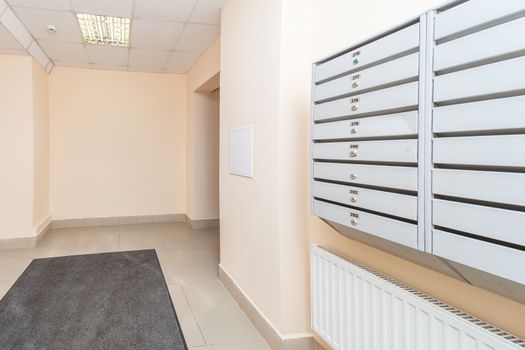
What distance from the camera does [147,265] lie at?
4.66 meters

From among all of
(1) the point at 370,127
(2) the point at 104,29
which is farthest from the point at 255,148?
(2) the point at 104,29

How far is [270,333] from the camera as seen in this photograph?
2.69 meters

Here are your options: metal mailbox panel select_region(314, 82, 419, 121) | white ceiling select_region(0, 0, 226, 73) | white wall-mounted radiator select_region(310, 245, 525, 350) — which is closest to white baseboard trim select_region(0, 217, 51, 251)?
white ceiling select_region(0, 0, 226, 73)

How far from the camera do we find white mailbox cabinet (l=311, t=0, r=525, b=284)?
3.42ft

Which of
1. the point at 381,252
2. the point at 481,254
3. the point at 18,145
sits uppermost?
the point at 18,145

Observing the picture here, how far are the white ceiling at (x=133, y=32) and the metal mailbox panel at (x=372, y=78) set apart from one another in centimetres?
243

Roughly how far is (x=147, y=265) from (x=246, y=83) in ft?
8.73

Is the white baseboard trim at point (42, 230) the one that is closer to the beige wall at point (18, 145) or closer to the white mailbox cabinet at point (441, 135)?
the beige wall at point (18, 145)

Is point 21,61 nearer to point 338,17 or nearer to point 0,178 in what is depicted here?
point 0,178

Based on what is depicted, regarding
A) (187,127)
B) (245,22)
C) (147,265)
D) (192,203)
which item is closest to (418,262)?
(245,22)

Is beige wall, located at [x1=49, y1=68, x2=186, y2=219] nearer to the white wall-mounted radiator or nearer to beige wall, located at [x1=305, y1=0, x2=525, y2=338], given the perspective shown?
beige wall, located at [x1=305, y1=0, x2=525, y2=338]

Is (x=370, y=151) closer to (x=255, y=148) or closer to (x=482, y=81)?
(x=482, y=81)

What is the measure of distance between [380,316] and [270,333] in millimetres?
1165

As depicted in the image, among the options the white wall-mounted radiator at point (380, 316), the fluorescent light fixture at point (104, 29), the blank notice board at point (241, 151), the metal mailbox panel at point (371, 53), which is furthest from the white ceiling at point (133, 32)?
the white wall-mounted radiator at point (380, 316)
